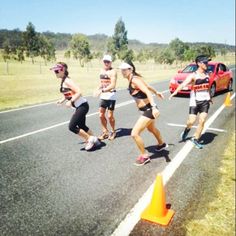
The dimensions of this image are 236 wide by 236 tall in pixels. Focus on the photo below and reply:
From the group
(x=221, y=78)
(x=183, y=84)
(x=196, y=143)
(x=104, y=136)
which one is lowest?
(x=196, y=143)

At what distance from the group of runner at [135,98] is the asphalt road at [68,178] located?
37cm

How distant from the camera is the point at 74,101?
6617mm

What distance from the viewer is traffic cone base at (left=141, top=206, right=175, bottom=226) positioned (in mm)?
4004

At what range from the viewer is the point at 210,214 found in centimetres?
423

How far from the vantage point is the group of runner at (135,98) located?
18.7 feet

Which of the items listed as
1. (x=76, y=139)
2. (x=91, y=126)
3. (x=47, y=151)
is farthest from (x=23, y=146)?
(x=91, y=126)

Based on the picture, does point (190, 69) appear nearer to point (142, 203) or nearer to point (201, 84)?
point (201, 84)

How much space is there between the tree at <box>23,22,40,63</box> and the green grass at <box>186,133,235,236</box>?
190ft

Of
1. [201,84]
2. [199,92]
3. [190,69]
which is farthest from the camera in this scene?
[190,69]

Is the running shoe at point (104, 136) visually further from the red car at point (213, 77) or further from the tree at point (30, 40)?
the tree at point (30, 40)

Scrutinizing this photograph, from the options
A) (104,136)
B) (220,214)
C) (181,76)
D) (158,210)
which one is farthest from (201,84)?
(181,76)

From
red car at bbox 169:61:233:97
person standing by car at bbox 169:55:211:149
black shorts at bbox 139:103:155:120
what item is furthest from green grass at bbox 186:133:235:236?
red car at bbox 169:61:233:97

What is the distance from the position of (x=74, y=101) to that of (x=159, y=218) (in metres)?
3.46

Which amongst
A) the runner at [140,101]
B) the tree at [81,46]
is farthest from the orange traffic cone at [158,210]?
the tree at [81,46]
